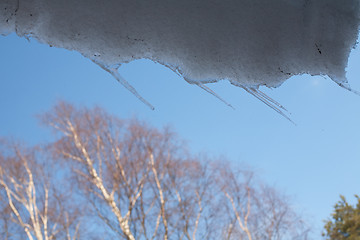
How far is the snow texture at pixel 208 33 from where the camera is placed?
0.48 m

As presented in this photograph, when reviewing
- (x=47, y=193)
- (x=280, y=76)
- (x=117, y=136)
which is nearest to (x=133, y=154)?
(x=117, y=136)

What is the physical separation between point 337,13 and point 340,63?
0.09 meters

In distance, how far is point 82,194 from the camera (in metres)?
5.38

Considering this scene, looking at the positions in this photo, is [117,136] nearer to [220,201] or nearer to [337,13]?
[220,201]

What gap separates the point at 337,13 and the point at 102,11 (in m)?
0.39

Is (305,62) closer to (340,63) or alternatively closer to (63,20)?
(340,63)

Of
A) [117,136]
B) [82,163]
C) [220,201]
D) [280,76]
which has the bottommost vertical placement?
[280,76]

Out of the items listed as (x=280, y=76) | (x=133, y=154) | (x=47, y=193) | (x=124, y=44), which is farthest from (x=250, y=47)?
(x=47, y=193)

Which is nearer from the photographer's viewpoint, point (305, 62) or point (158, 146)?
point (305, 62)

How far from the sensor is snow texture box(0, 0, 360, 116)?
0.48 metres

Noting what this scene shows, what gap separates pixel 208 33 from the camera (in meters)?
0.52

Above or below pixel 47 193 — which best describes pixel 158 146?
above

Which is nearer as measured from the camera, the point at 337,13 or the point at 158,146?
the point at 337,13

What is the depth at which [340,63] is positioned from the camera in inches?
22.4
